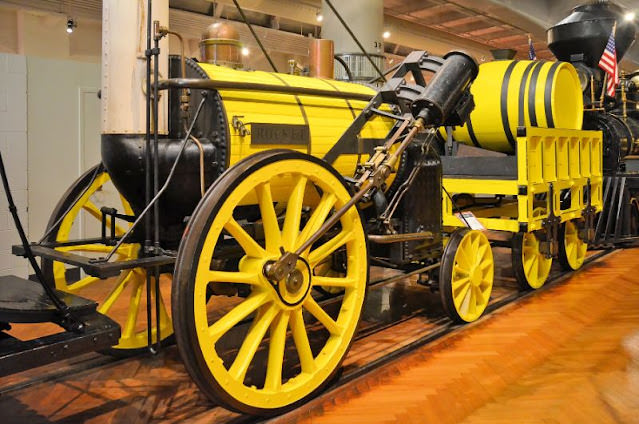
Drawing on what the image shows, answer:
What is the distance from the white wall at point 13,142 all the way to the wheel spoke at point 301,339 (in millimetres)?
3130

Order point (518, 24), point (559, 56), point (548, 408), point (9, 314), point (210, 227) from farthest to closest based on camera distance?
point (518, 24), point (559, 56), point (548, 408), point (210, 227), point (9, 314)

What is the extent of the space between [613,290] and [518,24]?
21.3ft

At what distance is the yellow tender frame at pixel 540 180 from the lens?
4.36 metres

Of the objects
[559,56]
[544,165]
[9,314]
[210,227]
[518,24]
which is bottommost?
[9,314]

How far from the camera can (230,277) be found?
91.0 inches

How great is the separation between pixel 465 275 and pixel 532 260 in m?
1.19

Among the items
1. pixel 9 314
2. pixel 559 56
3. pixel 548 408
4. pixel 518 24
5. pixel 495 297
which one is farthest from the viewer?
pixel 518 24

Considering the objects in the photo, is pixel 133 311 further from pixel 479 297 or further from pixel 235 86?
pixel 479 297

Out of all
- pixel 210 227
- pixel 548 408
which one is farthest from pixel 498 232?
pixel 210 227

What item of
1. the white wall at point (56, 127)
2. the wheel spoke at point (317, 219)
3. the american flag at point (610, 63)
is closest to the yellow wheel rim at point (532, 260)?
the wheel spoke at point (317, 219)

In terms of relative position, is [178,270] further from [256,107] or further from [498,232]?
[498,232]

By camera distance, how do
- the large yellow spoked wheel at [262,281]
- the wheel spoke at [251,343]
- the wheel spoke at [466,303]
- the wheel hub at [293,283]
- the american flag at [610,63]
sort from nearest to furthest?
the large yellow spoked wheel at [262,281] < the wheel spoke at [251,343] < the wheel hub at [293,283] < the wheel spoke at [466,303] < the american flag at [610,63]

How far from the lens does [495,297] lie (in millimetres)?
4559

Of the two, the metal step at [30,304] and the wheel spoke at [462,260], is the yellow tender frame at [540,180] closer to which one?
the wheel spoke at [462,260]
